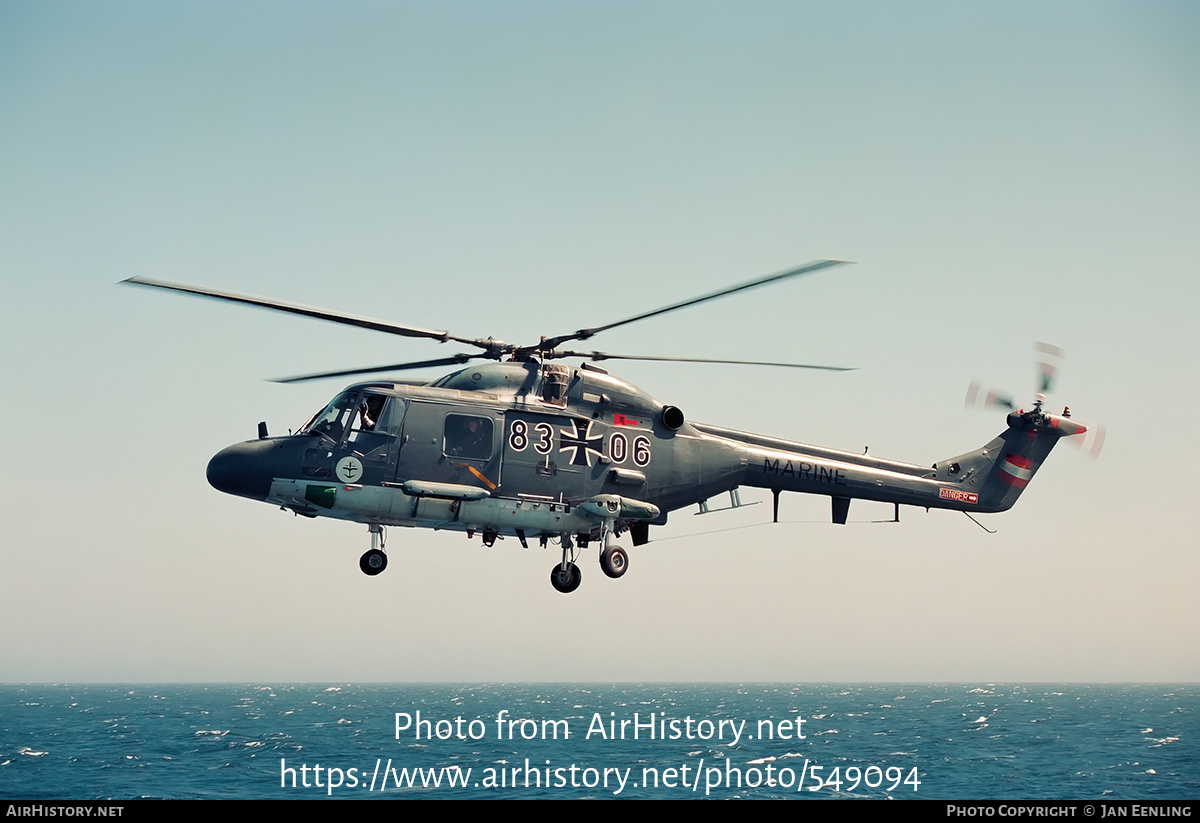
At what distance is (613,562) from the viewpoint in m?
23.5

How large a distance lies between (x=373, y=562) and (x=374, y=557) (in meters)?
0.12

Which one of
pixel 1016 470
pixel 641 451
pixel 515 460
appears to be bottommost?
pixel 515 460

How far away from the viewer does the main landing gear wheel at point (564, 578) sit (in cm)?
2359

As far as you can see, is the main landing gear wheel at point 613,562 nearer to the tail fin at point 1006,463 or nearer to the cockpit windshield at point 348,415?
the cockpit windshield at point 348,415

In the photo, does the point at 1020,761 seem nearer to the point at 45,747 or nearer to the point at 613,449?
the point at 613,449

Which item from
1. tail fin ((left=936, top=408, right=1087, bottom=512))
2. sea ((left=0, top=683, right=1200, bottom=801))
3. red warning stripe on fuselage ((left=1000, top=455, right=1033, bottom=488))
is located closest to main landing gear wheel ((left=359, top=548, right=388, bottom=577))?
tail fin ((left=936, top=408, right=1087, bottom=512))

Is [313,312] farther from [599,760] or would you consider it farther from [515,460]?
[599,760]

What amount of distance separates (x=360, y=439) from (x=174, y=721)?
391 feet

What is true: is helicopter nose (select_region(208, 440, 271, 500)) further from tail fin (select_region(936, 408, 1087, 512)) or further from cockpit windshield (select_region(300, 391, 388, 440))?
tail fin (select_region(936, 408, 1087, 512))

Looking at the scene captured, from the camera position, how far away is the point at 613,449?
2403 centimetres

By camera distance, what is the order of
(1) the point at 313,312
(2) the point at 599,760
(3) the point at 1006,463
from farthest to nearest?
(2) the point at 599,760 → (3) the point at 1006,463 → (1) the point at 313,312

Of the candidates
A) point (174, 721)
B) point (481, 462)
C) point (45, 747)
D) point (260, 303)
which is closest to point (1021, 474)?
point (481, 462)

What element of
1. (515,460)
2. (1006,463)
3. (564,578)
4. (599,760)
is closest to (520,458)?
(515,460)

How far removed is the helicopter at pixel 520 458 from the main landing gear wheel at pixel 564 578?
1.1 inches
